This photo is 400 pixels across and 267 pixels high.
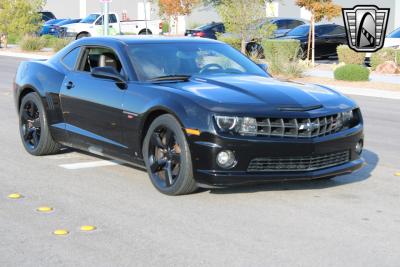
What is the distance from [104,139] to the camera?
8344 millimetres

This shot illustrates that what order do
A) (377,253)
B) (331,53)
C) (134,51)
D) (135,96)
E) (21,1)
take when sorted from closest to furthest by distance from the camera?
1. (377,253)
2. (135,96)
3. (134,51)
4. (331,53)
5. (21,1)

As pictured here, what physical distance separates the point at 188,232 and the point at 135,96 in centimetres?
198

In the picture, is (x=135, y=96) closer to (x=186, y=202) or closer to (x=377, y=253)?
(x=186, y=202)

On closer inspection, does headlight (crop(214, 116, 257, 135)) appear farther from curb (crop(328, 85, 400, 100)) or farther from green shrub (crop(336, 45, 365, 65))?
green shrub (crop(336, 45, 365, 65))

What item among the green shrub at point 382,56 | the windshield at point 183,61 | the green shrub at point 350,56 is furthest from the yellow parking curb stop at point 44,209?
the green shrub at point 350,56

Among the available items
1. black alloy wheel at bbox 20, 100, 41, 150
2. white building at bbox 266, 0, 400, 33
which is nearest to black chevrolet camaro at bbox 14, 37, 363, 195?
black alloy wheel at bbox 20, 100, 41, 150

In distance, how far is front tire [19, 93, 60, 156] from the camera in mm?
9391

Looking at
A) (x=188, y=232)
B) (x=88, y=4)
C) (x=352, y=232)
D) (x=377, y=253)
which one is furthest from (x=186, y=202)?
(x=88, y=4)

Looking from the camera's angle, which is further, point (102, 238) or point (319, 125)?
point (319, 125)

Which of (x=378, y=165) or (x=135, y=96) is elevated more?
(x=135, y=96)

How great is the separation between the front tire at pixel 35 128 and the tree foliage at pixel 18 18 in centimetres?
3254

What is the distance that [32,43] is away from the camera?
38.7m

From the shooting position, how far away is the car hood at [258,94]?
7.20 m

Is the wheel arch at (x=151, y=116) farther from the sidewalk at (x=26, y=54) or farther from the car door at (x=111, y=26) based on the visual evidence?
the car door at (x=111, y=26)
